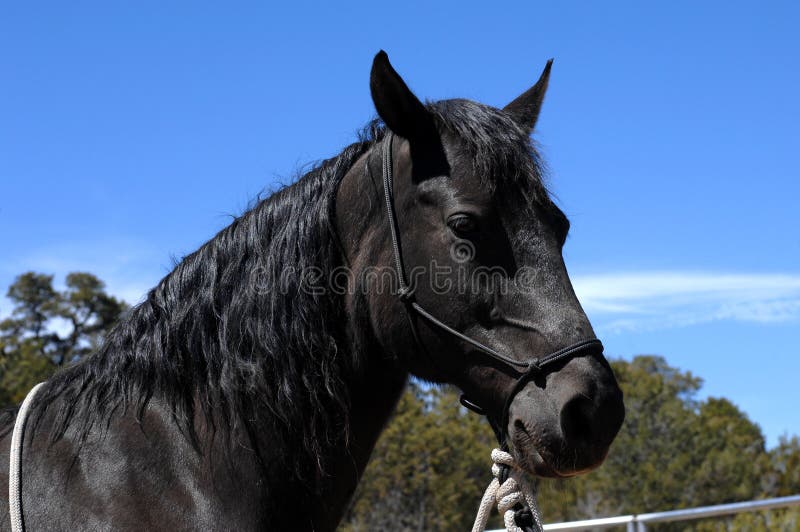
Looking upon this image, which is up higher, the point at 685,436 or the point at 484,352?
the point at 685,436

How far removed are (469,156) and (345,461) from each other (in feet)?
3.54

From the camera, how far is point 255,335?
267 centimetres

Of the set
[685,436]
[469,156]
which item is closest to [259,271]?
[469,156]

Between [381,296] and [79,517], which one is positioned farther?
[381,296]

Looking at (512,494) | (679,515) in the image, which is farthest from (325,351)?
(679,515)

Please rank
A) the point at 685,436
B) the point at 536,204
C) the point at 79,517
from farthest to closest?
the point at 685,436, the point at 536,204, the point at 79,517

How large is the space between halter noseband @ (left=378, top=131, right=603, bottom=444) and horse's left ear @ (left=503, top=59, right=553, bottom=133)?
55 centimetres

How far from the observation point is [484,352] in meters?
2.52

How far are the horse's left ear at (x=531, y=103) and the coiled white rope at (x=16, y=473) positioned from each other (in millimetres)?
2025

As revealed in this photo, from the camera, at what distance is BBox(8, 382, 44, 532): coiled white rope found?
8.07 ft

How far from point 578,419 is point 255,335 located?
106 centimetres

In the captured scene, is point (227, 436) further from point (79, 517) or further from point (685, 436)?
point (685, 436)

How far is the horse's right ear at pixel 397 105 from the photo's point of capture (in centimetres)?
275

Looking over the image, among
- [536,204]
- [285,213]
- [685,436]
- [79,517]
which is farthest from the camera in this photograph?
→ [685,436]
